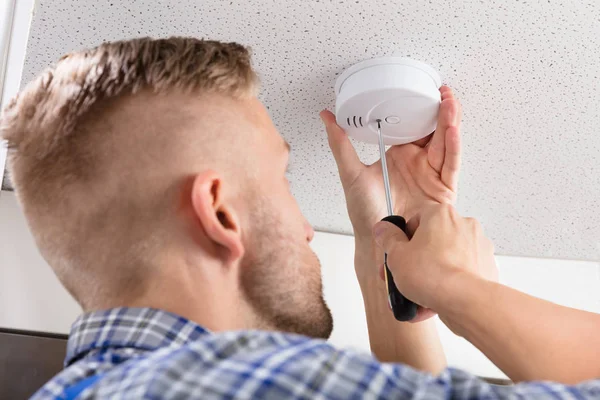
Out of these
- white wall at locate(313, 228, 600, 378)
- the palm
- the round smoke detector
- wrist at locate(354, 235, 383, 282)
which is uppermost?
the round smoke detector

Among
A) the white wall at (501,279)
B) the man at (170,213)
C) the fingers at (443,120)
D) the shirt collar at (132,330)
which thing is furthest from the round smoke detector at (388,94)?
the white wall at (501,279)

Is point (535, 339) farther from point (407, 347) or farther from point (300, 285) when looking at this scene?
point (407, 347)

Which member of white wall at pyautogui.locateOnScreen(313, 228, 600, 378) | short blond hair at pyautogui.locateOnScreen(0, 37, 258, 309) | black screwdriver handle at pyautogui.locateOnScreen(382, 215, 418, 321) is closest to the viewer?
short blond hair at pyautogui.locateOnScreen(0, 37, 258, 309)

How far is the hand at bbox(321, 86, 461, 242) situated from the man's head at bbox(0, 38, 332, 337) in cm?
24

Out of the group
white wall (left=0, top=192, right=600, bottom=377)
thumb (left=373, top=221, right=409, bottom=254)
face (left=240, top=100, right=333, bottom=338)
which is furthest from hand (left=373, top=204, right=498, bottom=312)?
white wall (left=0, top=192, right=600, bottom=377)

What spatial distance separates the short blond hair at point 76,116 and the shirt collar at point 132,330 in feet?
0.18

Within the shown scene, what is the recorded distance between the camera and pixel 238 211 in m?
0.71

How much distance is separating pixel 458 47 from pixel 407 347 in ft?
1.58

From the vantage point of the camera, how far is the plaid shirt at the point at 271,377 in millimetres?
439

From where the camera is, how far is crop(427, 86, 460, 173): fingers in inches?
34.0

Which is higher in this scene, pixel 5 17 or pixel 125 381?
pixel 5 17

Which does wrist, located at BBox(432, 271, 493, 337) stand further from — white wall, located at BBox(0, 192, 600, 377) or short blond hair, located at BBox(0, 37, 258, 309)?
white wall, located at BBox(0, 192, 600, 377)

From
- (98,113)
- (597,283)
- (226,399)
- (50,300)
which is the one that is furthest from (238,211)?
(597,283)

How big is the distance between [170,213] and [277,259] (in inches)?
5.5
